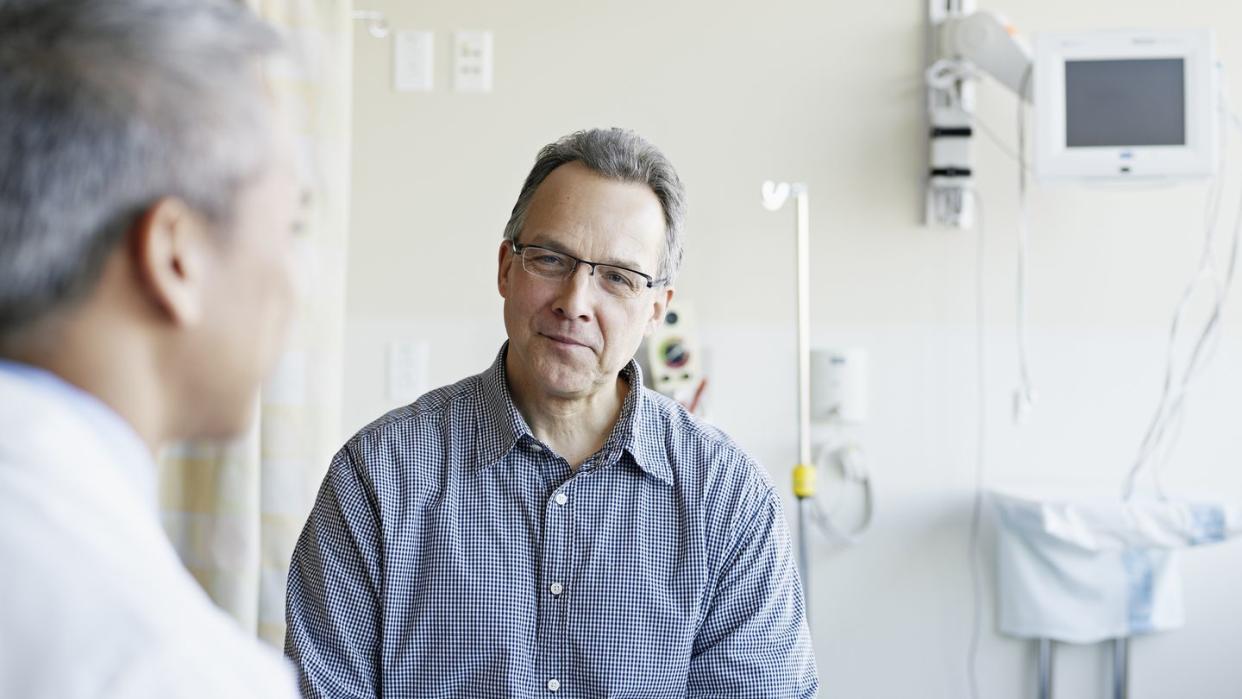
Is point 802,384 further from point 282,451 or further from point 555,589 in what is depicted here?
point 555,589

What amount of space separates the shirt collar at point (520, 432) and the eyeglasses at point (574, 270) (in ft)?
0.39

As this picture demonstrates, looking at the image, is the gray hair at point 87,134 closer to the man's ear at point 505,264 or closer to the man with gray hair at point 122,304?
the man with gray hair at point 122,304

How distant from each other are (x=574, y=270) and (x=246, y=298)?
963 mm

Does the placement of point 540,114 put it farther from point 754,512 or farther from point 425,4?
point 754,512

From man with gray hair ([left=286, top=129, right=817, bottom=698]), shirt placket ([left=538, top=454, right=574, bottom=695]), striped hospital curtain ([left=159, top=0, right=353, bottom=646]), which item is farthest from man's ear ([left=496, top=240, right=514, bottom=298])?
striped hospital curtain ([left=159, top=0, right=353, bottom=646])

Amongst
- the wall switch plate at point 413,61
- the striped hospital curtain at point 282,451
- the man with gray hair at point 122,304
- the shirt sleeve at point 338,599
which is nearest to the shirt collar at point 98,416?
the man with gray hair at point 122,304

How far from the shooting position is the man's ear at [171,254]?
0.58m

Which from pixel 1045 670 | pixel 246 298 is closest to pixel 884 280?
pixel 1045 670

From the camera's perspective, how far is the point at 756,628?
1.51 m

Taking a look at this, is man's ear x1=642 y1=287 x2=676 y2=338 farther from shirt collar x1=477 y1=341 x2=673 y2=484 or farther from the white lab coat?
the white lab coat

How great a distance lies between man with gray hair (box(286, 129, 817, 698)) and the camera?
57.4 inches

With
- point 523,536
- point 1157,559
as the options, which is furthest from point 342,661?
point 1157,559

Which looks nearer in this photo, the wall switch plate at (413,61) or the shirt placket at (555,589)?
the shirt placket at (555,589)

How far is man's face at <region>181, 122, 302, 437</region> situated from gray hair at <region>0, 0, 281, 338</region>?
0.03 metres
